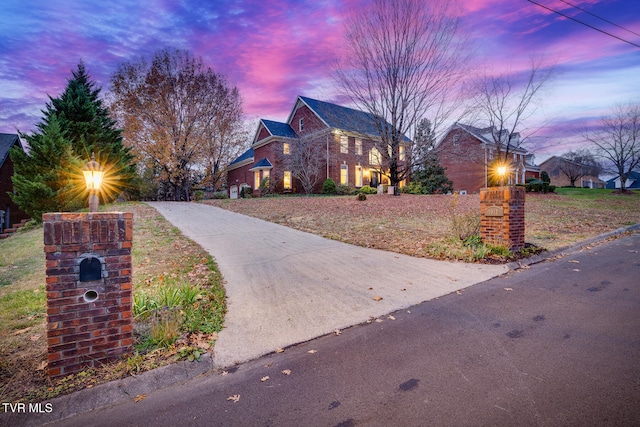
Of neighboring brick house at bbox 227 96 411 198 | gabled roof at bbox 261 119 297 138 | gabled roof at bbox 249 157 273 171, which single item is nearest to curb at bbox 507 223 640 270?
neighboring brick house at bbox 227 96 411 198

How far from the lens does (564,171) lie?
166ft

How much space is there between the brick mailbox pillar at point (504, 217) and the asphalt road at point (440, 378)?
2.83 m

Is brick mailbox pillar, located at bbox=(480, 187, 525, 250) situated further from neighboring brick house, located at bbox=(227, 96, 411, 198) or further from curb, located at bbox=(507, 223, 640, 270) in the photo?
neighboring brick house, located at bbox=(227, 96, 411, 198)

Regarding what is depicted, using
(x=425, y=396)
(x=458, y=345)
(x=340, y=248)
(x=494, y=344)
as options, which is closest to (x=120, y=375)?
(x=425, y=396)

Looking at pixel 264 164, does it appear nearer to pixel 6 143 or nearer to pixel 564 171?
pixel 6 143

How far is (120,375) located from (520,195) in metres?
8.20

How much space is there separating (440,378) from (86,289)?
3508 mm

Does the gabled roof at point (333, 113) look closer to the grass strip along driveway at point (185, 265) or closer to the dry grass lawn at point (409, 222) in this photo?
the dry grass lawn at point (409, 222)

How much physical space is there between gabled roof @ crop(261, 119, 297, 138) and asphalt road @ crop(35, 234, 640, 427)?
90.4 feet

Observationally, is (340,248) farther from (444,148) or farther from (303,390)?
(444,148)

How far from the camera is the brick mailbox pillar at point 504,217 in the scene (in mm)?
7102

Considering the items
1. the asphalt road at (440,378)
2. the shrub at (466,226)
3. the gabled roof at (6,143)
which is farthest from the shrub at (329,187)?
the gabled roof at (6,143)

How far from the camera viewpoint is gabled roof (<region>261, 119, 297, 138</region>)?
98.0ft

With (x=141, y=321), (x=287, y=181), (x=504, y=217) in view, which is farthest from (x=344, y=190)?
(x=141, y=321)
